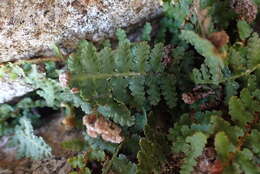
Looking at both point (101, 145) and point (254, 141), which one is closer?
point (254, 141)

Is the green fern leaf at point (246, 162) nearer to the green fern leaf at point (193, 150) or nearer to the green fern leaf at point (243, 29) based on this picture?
the green fern leaf at point (193, 150)

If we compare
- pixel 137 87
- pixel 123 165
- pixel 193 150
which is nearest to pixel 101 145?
pixel 123 165

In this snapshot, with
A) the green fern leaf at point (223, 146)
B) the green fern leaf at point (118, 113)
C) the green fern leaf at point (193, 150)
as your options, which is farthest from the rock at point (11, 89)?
the green fern leaf at point (223, 146)

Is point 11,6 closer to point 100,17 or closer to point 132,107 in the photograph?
point 100,17

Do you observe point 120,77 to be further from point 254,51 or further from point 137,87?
point 254,51

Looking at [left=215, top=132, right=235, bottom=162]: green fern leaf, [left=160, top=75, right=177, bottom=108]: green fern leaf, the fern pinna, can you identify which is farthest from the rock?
[left=215, top=132, right=235, bottom=162]: green fern leaf

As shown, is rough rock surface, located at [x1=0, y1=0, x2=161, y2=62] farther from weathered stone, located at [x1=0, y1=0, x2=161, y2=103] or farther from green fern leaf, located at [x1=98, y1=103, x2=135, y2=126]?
green fern leaf, located at [x1=98, y1=103, x2=135, y2=126]

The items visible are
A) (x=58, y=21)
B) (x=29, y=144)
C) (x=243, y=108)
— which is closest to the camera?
(x=243, y=108)
